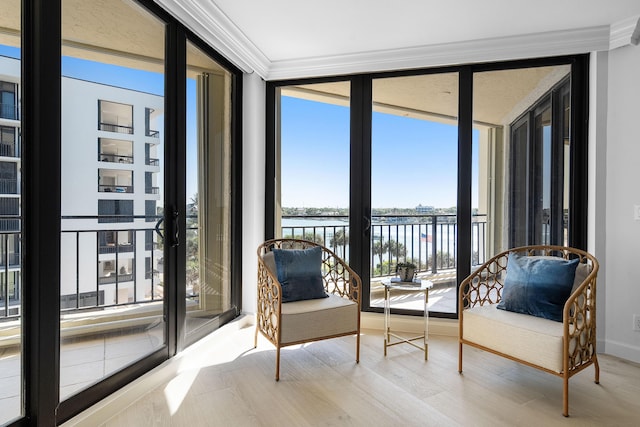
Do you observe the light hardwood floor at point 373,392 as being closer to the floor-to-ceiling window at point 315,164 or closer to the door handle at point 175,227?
the door handle at point 175,227

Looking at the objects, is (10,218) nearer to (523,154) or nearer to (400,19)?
(400,19)

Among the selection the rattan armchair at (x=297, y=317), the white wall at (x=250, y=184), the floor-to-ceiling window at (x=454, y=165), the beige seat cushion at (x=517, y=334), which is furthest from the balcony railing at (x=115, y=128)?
the beige seat cushion at (x=517, y=334)

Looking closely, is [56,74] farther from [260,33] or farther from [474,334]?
[474,334]

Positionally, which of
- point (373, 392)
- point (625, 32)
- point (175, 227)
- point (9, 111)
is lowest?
point (373, 392)

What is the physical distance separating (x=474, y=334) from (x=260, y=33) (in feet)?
9.19

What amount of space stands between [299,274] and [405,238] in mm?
1265

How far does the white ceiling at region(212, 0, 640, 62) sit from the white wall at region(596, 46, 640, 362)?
46cm

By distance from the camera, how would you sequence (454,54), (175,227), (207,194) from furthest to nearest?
(454,54)
(207,194)
(175,227)

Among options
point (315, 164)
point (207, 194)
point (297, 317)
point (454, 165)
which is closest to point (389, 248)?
point (454, 165)

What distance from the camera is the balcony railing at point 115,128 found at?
6.88 feet

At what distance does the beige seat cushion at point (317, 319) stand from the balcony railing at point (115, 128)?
1517 mm

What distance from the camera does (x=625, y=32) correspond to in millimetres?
2844

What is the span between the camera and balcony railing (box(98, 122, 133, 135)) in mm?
2098

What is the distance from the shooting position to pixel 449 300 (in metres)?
3.57
